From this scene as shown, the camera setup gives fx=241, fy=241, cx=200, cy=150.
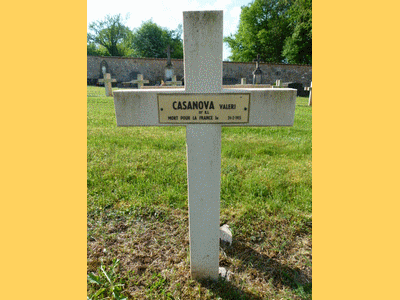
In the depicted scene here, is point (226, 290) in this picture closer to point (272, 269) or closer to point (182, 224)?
point (272, 269)

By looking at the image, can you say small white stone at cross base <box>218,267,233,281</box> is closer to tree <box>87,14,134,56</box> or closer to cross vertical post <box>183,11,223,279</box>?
cross vertical post <box>183,11,223,279</box>

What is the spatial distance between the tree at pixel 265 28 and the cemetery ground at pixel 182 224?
29.0 metres

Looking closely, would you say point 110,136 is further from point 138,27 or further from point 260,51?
point 138,27

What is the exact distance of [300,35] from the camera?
26.2 m

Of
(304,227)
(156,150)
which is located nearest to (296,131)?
(156,150)

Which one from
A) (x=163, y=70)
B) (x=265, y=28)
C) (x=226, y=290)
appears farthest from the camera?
(x=265, y=28)

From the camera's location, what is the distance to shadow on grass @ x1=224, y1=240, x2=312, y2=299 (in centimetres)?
174

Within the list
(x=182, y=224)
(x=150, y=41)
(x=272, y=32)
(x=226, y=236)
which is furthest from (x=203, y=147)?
(x=150, y=41)

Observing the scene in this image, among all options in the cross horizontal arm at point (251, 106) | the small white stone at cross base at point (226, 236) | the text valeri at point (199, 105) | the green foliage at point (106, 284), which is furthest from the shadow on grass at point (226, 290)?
the text valeri at point (199, 105)

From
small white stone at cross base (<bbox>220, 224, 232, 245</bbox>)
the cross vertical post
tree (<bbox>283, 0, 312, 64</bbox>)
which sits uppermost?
tree (<bbox>283, 0, 312, 64</bbox>)

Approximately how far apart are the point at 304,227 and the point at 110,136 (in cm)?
396

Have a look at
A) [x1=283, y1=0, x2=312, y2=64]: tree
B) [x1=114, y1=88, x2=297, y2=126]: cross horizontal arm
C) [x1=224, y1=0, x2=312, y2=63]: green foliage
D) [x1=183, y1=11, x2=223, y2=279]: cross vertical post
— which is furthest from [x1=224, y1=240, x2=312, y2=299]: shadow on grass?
[x1=224, y1=0, x2=312, y2=63]: green foliage

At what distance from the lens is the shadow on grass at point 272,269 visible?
1.74 meters

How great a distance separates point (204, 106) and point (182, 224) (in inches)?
53.3
